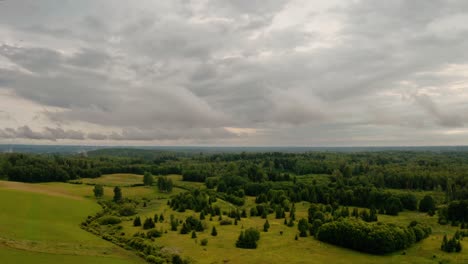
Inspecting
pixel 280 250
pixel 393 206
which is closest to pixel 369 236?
pixel 280 250

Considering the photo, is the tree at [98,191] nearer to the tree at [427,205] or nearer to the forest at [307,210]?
the forest at [307,210]

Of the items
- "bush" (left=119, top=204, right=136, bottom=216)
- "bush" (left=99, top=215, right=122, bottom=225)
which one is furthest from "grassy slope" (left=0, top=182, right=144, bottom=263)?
"bush" (left=119, top=204, right=136, bottom=216)

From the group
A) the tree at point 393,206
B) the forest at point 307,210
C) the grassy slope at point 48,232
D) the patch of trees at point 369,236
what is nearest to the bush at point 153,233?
the forest at point 307,210

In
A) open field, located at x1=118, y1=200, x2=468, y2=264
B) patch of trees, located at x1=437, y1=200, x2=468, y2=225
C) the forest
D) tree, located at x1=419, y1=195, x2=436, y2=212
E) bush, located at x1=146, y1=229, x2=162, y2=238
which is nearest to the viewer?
open field, located at x1=118, y1=200, x2=468, y2=264

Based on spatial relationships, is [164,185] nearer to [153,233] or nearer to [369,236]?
[153,233]

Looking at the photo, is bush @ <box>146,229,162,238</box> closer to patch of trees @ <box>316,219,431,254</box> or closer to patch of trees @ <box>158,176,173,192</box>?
patch of trees @ <box>316,219,431,254</box>
